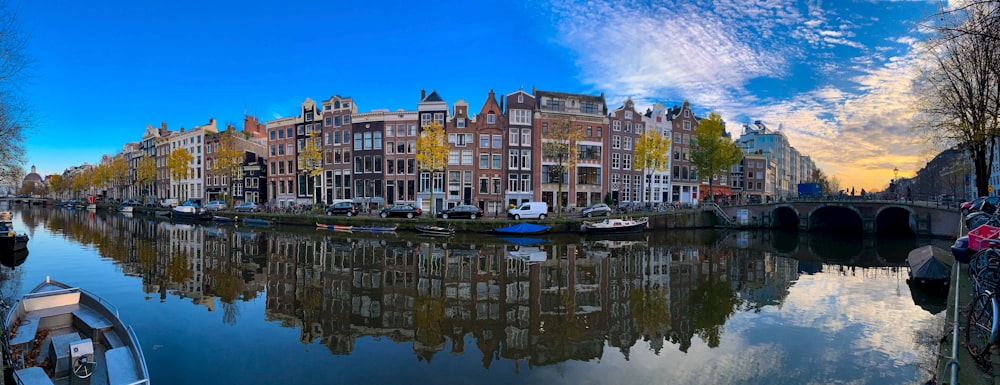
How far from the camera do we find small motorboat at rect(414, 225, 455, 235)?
41469 millimetres

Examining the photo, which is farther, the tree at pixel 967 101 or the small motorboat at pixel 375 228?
the small motorboat at pixel 375 228

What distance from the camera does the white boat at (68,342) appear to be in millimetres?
8898

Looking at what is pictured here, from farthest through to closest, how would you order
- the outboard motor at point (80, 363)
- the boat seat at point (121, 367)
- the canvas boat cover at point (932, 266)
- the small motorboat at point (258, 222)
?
the small motorboat at point (258, 222) → the canvas boat cover at point (932, 266) → the outboard motor at point (80, 363) → the boat seat at point (121, 367)

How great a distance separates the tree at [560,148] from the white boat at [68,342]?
39858mm

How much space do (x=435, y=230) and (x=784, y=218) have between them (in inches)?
1829

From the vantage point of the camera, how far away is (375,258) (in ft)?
93.5

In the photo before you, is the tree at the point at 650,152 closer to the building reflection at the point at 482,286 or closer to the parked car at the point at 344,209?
the building reflection at the point at 482,286

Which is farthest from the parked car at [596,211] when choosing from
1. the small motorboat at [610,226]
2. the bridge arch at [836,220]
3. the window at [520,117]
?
the bridge arch at [836,220]

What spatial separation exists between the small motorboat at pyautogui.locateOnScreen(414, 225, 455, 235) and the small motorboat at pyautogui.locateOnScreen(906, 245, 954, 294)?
31751 mm

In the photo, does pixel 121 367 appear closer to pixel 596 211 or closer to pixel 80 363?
pixel 80 363

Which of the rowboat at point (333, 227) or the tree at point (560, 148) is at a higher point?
the tree at point (560, 148)

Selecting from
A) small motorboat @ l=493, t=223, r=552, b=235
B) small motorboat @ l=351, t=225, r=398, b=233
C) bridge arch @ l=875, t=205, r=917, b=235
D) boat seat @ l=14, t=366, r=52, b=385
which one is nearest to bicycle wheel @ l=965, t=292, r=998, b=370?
boat seat @ l=14, t=366, r=52, b=385

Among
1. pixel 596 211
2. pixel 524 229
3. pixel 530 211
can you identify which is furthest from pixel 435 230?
pixel 596 211

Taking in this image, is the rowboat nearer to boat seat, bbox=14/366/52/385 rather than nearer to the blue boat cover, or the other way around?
the blue boat cover
